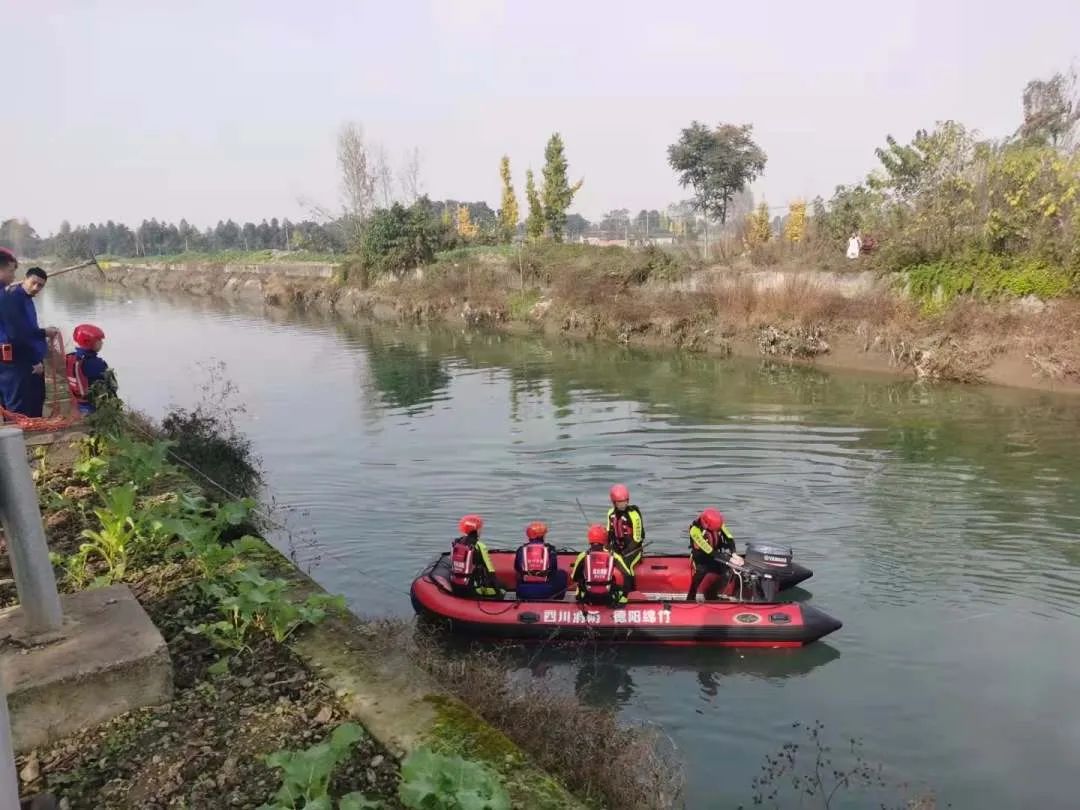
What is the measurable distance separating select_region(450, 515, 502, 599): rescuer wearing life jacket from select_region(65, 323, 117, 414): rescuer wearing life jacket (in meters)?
4.13

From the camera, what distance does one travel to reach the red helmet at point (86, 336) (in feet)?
26.6

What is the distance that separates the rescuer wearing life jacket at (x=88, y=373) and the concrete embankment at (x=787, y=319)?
21206 mm

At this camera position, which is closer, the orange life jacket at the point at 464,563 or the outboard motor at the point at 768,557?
the orange life jacket at the point at 464,563

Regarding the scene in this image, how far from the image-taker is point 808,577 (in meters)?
10.4

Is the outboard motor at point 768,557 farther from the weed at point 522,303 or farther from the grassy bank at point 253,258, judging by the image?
the grassy bank at point 253,258

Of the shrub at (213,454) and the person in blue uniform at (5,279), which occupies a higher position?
the person in blue uniform at (5,279)

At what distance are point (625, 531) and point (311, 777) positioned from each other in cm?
730

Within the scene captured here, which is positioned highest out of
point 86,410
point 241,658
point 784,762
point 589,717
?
point 86,410

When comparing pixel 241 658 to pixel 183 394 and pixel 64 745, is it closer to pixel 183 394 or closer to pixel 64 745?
pixel 64 745

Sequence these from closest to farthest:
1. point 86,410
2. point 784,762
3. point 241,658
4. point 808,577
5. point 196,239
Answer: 1. point 241,658
2. point 784,762
3. point 86,410
4. point 808,577
5. point 196,239

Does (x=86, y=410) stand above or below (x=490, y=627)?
above

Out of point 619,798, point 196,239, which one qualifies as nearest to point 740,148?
point 619,798

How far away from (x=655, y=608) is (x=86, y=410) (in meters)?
6.70

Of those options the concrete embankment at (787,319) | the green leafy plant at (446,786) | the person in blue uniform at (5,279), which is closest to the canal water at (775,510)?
the concrete embankment at (787,319)
